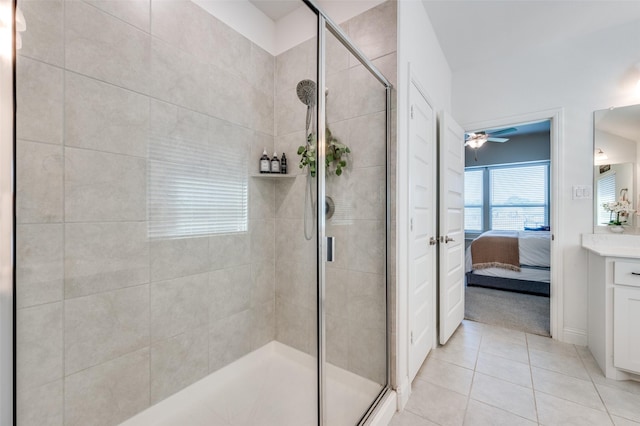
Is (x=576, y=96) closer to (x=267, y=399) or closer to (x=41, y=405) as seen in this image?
(x=267, y=399)

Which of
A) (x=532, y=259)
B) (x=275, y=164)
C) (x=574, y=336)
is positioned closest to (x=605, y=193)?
(x=574, y=336)

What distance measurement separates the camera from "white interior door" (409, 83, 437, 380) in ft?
5.97

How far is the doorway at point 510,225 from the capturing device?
3.14 meters

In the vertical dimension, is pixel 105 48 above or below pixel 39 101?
above

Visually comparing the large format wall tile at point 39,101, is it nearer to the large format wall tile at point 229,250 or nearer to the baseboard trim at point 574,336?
the large format wall tile at point 229,250

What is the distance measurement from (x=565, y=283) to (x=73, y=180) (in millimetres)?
3565

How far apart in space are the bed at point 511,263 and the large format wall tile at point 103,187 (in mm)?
4202

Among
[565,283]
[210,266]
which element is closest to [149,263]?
[210,266]

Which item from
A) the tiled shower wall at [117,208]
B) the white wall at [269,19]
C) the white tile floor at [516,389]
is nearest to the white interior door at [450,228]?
the white tile floor at [516,389]

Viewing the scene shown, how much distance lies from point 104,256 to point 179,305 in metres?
0.49

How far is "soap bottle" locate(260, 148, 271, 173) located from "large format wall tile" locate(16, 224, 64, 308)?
3.67ft

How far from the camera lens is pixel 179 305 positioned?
5.30 feet

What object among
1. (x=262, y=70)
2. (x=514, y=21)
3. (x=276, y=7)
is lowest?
(x=262, y=70)

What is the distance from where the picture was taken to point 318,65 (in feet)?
4.39
